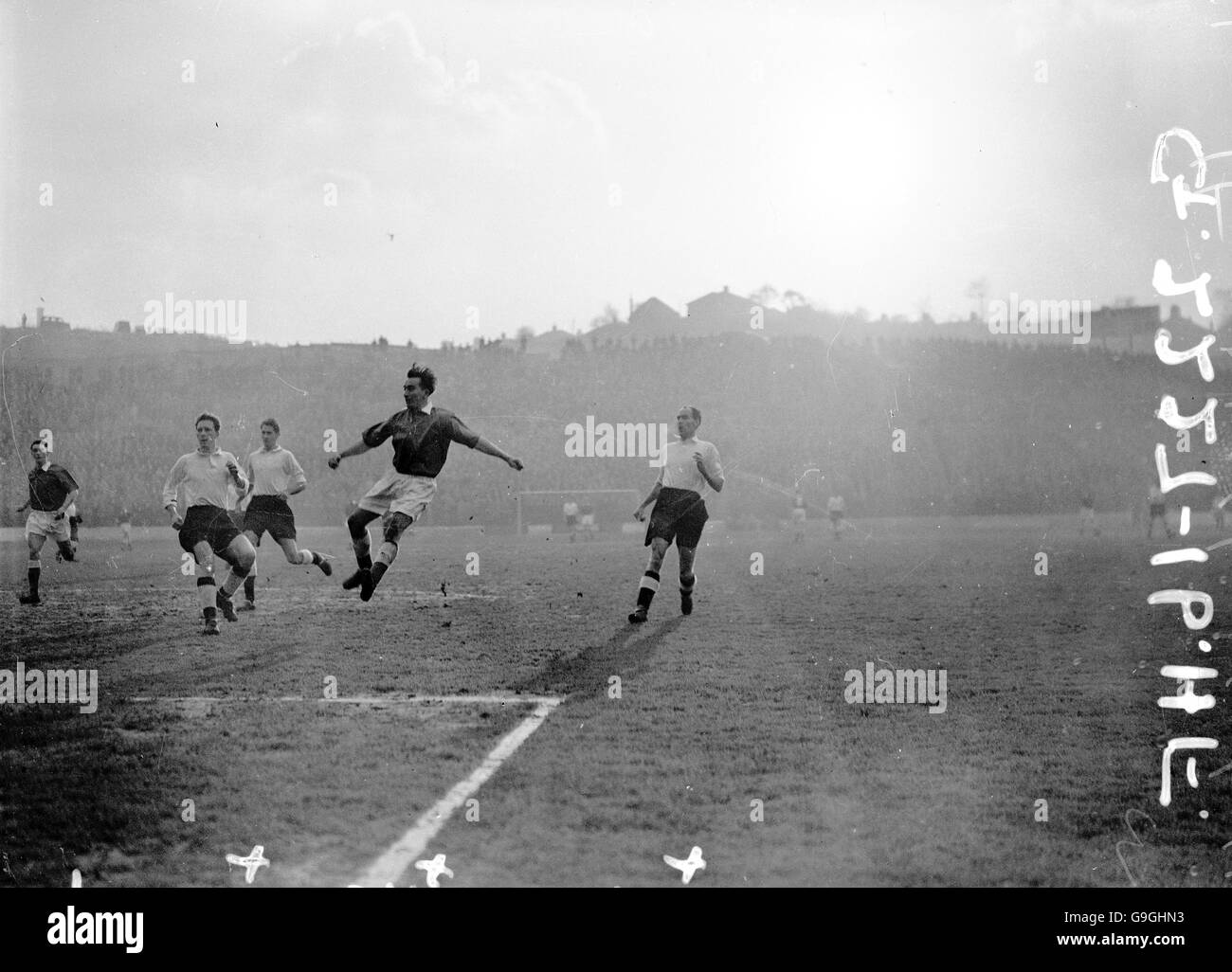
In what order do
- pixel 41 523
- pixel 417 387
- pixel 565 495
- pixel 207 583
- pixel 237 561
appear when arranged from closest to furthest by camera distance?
pixel 417 387 → pixel 207 583 → pixel 237 561 → pixel 41 523 → pixel 565 495

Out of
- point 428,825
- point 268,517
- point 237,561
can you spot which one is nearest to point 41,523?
point 268,517

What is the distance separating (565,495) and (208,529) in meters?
20.4

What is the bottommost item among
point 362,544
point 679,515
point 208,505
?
point 362,544

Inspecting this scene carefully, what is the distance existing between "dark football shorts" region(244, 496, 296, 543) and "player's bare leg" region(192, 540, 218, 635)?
25.9 inches

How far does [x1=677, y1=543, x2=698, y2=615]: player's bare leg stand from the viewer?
1066cm

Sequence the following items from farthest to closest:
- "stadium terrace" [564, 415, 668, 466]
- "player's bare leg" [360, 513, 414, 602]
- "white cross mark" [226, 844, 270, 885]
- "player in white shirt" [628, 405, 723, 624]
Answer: "stadium terrace" [564, 415, 668, 466]
"player in white shirt" [628, 405, 723, 624]
"player's bare leg" [360, 513, 414, 602]
"white cross mark" [226, 844, 270, 885]

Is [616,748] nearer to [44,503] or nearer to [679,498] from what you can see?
[679,498]

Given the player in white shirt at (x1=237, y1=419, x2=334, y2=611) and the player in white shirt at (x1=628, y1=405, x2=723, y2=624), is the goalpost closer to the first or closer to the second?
the player in white shirt at (x1=237, y1=419, x2=334, y2=611)

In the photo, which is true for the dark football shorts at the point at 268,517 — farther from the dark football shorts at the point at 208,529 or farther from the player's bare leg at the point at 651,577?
the player's bare leg at the point at 651,577

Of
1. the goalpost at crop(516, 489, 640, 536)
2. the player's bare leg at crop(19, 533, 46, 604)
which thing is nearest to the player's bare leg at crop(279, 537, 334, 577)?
the player's bare leg at crop(19, 533, 46, 604)

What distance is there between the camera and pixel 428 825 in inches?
199

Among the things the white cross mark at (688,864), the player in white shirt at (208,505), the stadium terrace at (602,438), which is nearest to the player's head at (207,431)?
the player in white shirt at (208,505)
